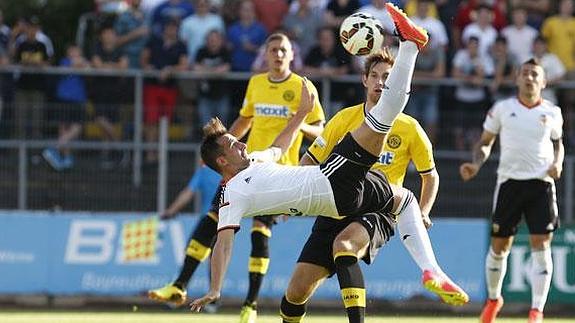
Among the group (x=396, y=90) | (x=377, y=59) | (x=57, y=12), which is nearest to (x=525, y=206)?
(x=377, y=59)

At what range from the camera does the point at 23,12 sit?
24.6 m

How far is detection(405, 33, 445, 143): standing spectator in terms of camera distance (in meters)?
17.7

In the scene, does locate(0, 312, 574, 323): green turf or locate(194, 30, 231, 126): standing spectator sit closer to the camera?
locate(0, 312, 574, 323): green turf

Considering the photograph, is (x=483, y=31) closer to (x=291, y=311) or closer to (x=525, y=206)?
(x=525, y=206)

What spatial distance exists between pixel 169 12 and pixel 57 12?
6760 millimetres

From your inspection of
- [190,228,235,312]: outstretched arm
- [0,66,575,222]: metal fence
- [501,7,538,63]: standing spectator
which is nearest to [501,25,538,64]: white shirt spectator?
[501,7,538,63]: standing spectator

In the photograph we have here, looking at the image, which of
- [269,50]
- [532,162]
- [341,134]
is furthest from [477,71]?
[341,134]

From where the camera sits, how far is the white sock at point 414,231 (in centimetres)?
998

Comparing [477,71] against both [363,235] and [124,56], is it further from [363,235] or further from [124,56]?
[363,235]

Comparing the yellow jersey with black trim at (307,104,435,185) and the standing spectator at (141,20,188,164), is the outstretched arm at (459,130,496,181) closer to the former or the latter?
the yellow jersey with black trim at (307,104,435,185)

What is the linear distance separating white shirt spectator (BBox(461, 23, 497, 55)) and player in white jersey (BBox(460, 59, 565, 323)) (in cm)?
482

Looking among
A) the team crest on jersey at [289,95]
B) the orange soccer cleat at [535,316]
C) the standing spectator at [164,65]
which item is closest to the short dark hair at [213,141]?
the team crest on jersey at [289,95]

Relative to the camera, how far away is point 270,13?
62.4ft

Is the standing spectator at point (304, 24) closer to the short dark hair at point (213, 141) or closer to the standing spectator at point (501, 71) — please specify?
the standing spectator at point (501, 71)
